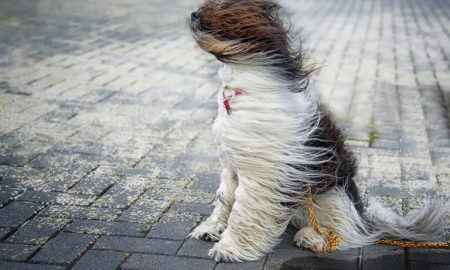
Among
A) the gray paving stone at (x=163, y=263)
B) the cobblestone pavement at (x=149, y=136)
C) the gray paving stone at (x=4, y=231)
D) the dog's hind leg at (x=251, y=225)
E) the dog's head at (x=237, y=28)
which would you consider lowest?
the cobblestone pavement at (x=149, y=136)

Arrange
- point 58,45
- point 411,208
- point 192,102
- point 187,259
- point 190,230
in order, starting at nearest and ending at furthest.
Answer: point 187,259 < point 190,230 < point 411,208 < point 192,102 < point 58,45

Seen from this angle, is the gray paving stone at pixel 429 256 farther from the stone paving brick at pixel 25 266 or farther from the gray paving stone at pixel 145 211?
the stone paving brick at pixel 25 266

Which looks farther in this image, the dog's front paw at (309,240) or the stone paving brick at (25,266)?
the dog's front paw at (309,240)

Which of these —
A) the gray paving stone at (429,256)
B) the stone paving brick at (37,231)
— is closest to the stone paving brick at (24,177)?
the stone paving brick at (37,231)

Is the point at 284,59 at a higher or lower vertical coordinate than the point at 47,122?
higher

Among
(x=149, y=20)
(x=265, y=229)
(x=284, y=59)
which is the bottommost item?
(x=149, y=20)

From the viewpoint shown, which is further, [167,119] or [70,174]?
[167,119]

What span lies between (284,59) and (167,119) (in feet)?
10.4

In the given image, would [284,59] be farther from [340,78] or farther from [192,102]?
[340,78]

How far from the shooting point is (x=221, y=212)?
11.8 feet

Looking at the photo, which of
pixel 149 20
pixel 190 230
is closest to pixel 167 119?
pixel 190 230

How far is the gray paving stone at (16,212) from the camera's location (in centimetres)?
386

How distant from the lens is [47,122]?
5922mm

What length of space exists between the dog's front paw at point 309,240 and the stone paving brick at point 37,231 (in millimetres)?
1400
